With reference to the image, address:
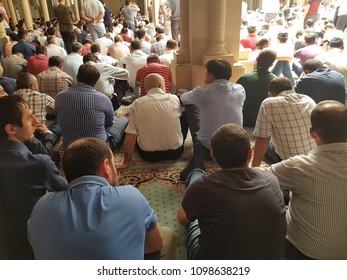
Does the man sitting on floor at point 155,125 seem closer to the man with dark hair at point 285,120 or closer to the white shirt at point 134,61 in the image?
the man with dark hair at point 285,120

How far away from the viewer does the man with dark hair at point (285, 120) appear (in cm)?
236

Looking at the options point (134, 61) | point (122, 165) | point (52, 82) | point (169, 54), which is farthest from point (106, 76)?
point (122, 165)

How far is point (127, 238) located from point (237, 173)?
526mm

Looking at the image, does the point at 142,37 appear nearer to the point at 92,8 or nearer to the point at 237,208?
the point at 92,8

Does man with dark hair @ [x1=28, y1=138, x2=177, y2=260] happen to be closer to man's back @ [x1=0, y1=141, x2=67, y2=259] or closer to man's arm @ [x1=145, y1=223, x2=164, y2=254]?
man's arm @ [x1=145, y1=223, x2=164, y2=254]

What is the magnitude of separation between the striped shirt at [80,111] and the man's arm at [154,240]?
5.00 feet

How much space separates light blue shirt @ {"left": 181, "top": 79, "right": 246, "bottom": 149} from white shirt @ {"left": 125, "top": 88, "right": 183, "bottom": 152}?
23 cm

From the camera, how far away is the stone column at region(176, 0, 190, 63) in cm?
495

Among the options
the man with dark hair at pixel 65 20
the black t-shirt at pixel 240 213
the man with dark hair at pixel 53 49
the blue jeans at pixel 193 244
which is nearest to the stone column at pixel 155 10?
the man with dark hair at pixel 65 20

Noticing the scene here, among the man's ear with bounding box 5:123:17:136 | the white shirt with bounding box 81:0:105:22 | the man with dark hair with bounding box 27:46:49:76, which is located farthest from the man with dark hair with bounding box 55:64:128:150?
the white shirt with bounding box 81:0:105:22

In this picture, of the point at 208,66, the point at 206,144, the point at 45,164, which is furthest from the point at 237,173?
the point at 208,66

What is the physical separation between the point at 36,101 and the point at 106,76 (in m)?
1.26

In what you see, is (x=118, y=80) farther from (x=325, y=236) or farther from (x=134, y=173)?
(x=325, y=236)

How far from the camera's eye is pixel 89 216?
1.10 metres
